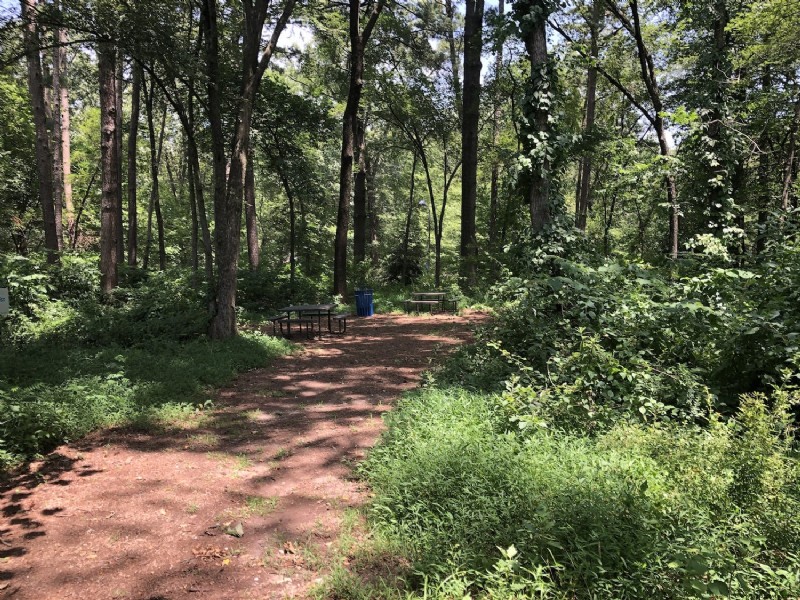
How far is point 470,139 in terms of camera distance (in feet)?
52.8

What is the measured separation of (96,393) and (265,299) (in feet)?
31.7

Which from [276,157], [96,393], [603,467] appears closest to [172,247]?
[276,157]

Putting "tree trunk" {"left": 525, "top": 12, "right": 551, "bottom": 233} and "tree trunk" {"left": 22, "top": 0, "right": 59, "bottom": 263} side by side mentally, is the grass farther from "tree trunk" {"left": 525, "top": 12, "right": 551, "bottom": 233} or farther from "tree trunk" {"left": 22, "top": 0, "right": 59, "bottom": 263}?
"tree trunk" {"left": 22, "top": 0, "right": 59, "bottom": 263}

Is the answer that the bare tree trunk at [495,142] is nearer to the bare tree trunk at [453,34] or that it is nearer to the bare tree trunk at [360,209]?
the bare tree trunk at [453,34]

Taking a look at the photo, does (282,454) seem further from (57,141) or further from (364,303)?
(57,141)

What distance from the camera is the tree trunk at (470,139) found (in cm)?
1567

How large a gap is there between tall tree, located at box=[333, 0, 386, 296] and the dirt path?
9707 mm

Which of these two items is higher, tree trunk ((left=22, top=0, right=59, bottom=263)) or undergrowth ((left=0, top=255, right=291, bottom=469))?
tree trunk ((left=22, top=0, right=59, bottom=263))

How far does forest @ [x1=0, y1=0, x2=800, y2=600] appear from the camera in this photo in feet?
9.11

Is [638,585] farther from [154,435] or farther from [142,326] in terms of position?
[142,326]

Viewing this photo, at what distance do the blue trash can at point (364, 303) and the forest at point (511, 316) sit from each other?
1.06 meters

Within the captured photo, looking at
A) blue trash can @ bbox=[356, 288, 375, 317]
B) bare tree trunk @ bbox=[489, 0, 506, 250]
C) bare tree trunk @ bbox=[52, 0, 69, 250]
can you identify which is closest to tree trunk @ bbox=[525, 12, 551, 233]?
blue trash can @ bbox=[356, 288, 375, 317]

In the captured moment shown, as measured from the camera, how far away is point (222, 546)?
3.34m

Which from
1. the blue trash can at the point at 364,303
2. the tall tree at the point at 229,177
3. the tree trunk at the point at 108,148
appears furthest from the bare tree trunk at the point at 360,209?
the tall tree at the point at 229,177
